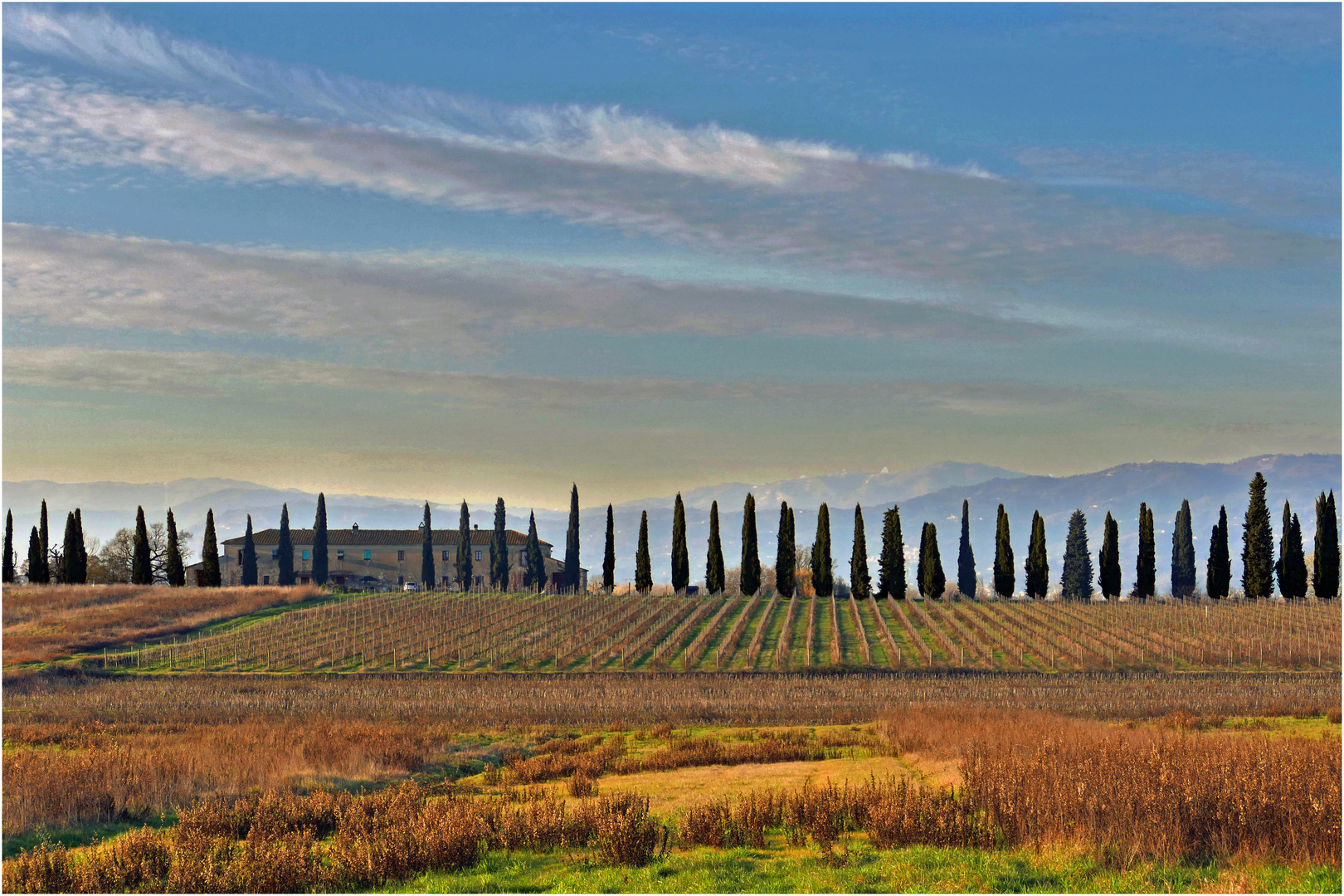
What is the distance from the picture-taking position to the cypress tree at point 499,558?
110 metres

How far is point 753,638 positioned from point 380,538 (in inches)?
2610

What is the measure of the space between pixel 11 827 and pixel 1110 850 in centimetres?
1814

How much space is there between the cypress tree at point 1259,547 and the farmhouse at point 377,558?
209 feet

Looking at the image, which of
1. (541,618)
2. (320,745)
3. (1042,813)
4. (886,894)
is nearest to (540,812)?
(886,894)

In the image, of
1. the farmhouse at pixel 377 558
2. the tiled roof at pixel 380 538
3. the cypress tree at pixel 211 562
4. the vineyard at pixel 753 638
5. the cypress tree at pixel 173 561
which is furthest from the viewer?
the tiled roof at pixel 380 538

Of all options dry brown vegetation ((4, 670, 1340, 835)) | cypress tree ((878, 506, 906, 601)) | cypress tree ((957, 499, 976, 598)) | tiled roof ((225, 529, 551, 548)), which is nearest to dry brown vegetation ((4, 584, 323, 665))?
dry brown vegetation ((4, 670, 1340, 835))

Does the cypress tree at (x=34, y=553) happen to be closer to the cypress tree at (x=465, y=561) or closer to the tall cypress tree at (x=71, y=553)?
the tall cypress tree at (x=71, y=553)

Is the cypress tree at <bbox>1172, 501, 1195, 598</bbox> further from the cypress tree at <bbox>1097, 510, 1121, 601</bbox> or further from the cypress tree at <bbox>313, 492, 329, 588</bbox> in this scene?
the cypress tree at <bbox>313, 492, 329, 588</bbox>

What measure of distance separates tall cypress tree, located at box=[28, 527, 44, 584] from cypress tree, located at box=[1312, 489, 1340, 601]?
Result: 112733 mm

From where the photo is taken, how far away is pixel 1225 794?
1608 centimetres

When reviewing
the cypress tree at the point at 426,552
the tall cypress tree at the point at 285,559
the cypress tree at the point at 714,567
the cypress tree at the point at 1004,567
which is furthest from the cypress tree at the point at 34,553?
the cypress tree at the point at 1004,567

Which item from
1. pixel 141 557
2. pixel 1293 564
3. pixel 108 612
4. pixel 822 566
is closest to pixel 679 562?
pixel 822 566

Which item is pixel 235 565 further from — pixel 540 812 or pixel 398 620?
pixel 540 812

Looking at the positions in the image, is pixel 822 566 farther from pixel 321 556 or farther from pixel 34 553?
pixel 34 553
